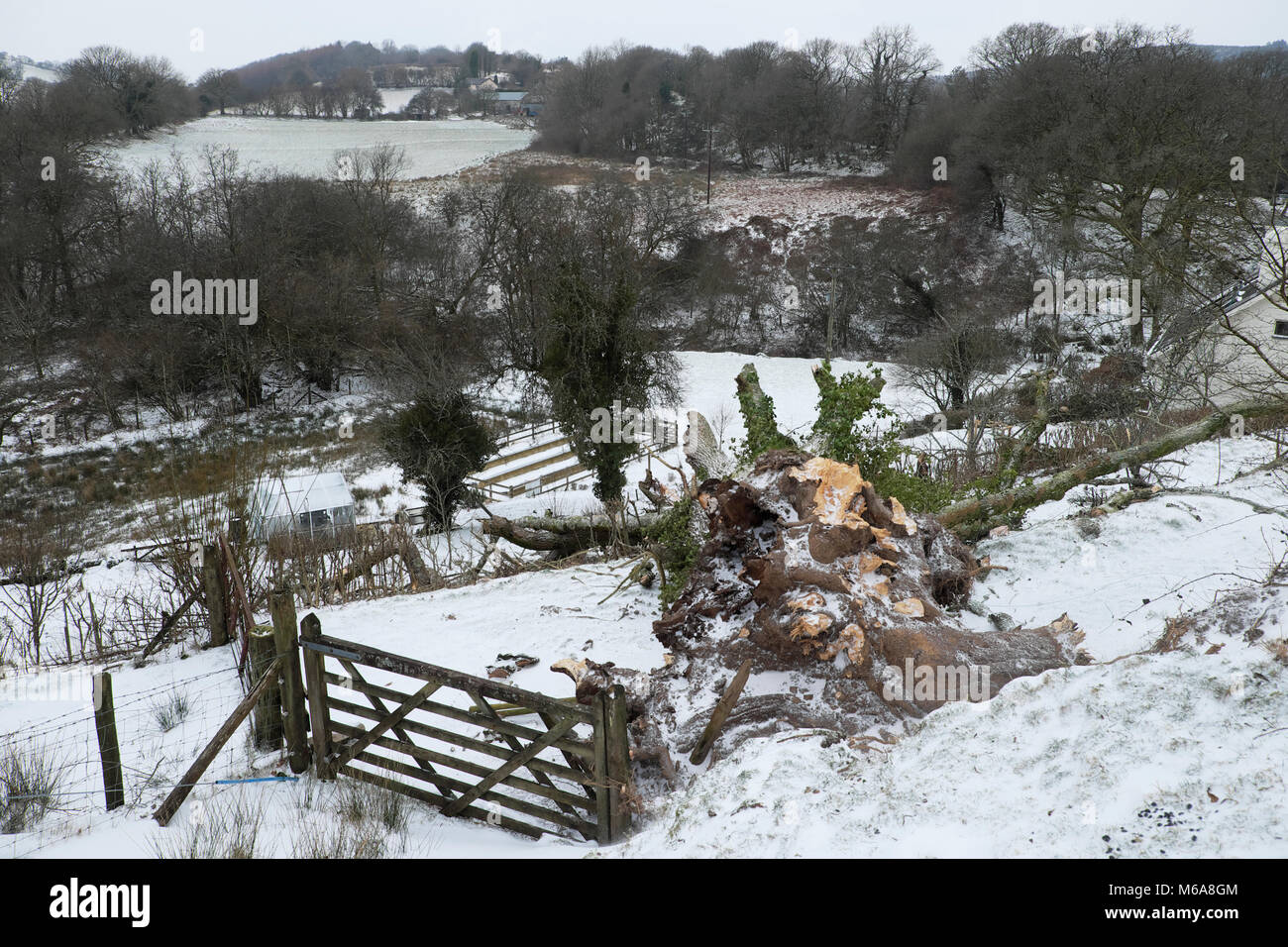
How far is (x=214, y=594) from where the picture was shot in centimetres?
773

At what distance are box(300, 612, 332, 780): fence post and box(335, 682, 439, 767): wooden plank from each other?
116 millimetres

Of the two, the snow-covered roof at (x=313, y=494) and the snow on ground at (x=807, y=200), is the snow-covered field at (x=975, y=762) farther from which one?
the snow on ground at (x=807, y=200)

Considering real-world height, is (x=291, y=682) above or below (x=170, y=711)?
above

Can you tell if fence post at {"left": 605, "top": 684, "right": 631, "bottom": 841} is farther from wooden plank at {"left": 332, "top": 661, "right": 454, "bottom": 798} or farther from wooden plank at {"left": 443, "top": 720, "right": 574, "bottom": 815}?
wooden plank at {"left": 332, "top": 661, "right": 454, "bottom": 798}

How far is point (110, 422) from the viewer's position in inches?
1055

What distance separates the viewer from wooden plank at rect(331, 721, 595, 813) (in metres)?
4.68

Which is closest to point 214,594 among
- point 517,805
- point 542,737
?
point 517,805

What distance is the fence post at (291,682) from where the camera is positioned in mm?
5242

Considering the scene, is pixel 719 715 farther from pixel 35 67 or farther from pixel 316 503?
pixel 35 67

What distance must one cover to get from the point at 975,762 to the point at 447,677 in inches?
116

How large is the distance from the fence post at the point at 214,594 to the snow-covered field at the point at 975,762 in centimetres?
33

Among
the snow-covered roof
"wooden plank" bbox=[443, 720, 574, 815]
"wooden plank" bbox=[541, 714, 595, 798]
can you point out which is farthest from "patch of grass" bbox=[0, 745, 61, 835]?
the snow-covered roof

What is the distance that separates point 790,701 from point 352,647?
9.41ft

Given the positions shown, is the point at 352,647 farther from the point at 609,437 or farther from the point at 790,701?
the point at 609,437
